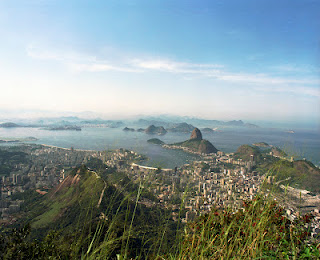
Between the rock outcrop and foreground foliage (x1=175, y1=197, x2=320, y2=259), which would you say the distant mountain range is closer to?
the rock outcrop

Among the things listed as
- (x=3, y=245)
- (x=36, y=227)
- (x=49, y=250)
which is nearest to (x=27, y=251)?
(x=49, y=250)

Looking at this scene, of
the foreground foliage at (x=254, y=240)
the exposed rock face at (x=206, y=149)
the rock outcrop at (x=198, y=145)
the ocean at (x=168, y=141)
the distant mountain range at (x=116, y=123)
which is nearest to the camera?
the foreground foliage at (x=254, y=240)

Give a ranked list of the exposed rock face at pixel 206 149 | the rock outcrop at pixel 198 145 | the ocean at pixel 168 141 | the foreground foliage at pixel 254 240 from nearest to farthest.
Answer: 1. the foreground foliage at pixel 254 240
2. the ocean at pixel 168 141
3. the exposed rock face at pixel 206 149
4. the rock outcrop at pixel 198 145

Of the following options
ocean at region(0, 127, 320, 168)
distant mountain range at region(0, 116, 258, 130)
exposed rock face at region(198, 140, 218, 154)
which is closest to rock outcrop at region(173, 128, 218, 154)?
exposed rock face at region(198, 140, 218, 154)

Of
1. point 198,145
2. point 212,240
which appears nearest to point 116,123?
point 198,145

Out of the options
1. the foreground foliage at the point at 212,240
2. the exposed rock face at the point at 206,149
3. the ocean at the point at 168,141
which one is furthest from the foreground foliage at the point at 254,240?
the exposed rock face at the point at 206,149

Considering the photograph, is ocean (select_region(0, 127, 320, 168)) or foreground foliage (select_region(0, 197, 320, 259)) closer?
foreground foliage (select_region(0, 197, 320, 259))

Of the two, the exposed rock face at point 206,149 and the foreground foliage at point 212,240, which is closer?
the foreground foliage at point 212,240

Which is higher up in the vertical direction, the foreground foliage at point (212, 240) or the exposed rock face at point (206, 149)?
the foreground foliage at point (212, 240)

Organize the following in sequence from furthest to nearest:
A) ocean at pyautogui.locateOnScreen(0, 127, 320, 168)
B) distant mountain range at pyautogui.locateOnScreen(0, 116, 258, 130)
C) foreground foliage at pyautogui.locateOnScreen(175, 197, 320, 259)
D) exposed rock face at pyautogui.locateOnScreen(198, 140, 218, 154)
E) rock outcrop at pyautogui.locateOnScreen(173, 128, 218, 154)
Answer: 1. distant mountain range at pyautogui.locateOnScreen(0, 116, 258, 130)
2. rock outcrop at pyautogui.locateOnScreen(173, 128, 218, 154)
3. exposed rock face at pyautogui.locateOnScreen(198, 140, 218, 154)
4. ocean at pyautogui.locateOnScreen(0, 127, 320, 168)
5. foreground foliage at pyautogui.locateOnScreen(175, 197, 320, 259)

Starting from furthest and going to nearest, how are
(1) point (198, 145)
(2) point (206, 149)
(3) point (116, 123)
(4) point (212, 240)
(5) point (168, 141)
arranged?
(3) point (116, 123) → (5) point (168, 141) → (1) point (198, 145) → (2) point (206, 149) → (4) point (212, 240)

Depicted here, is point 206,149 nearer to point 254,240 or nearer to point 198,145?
point 198,145

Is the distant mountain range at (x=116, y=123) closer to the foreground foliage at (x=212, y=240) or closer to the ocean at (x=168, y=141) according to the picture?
the ocean at (x=168, y=141)
